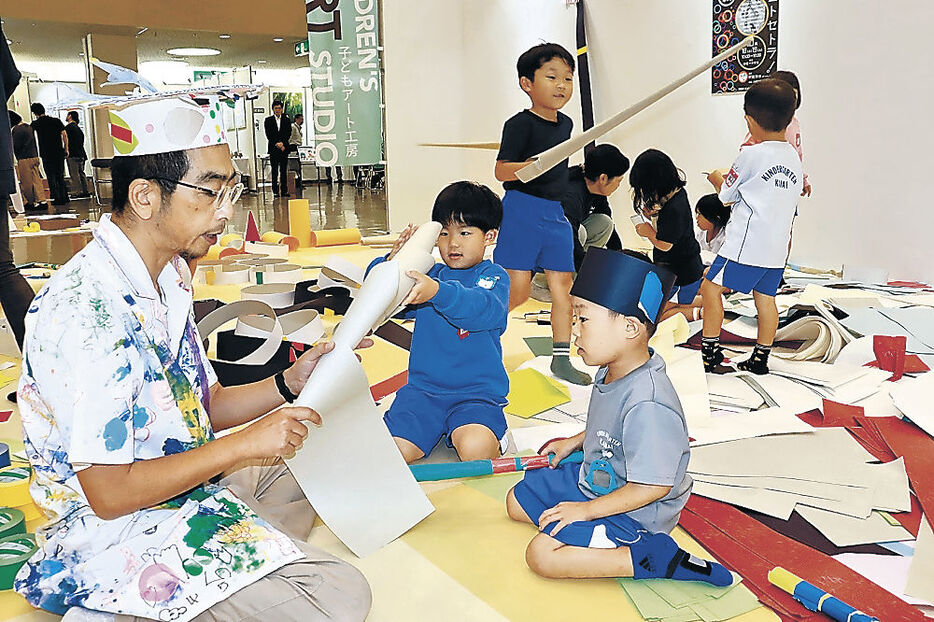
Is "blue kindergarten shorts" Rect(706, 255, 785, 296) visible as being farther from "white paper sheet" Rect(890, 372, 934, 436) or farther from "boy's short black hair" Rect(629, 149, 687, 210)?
"boy's short black hair" Rect(629, 149, 687, 210)

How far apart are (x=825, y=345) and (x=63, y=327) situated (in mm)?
2895

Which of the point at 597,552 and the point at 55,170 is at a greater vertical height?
the point at 55,170

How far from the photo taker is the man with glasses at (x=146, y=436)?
1327 millimetres

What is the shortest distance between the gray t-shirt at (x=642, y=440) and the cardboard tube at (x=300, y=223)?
16.4 ft

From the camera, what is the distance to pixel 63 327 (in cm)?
133

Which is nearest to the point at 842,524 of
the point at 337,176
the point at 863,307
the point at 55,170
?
the point at 863,307

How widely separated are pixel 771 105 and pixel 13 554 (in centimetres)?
292

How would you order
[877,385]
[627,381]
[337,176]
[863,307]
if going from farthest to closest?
[337,176] → [863,307] → [877,385] → [627,381]

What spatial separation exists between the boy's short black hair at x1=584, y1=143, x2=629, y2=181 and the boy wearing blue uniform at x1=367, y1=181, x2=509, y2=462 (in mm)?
2178

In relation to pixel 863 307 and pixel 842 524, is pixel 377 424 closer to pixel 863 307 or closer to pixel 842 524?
pixel 842 524

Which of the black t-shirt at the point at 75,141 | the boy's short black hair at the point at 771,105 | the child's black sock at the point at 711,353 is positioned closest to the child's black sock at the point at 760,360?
the child's black sock at the point at 711,353

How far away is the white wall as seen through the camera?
4.78m

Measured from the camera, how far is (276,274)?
194 inches

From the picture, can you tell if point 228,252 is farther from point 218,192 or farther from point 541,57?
point 218,192
